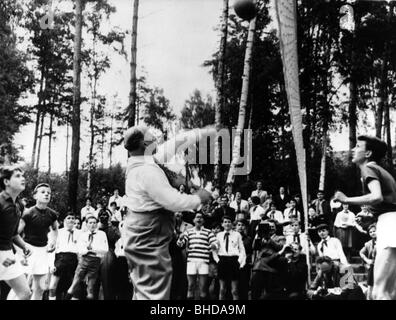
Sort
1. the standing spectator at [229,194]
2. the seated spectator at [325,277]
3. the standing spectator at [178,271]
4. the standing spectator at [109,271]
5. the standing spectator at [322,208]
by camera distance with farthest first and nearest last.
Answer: the standing spectator at [322,208]
the standing spectator at [229,194]
the standing spectator at [109,271]
the standing spectator at [178,271]
the seated spectator at [325,277]

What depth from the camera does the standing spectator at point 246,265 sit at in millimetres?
10346

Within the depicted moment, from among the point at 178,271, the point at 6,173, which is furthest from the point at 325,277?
the point at 6,173

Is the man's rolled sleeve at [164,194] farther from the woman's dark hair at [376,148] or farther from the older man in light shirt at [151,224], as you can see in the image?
the woman's dark hair at [376,148]

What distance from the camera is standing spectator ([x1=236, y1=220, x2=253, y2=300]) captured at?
1035cm

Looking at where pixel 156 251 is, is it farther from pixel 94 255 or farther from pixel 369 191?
pixel 94 255

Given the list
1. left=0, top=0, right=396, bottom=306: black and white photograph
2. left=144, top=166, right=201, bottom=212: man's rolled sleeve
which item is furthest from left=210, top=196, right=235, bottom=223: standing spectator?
left=144, top=166, right=201, bottom=212: man's rolled sleeve

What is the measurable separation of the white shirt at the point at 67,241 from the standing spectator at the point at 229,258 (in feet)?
9.01

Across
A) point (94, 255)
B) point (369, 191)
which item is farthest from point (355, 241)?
point (369, 191)

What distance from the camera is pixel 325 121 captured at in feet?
72.2

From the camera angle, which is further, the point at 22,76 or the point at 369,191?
the point at 22,76

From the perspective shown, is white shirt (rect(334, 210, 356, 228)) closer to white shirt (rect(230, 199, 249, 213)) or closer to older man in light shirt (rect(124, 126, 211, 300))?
white shirt (rect(230, 199, 249, 213))

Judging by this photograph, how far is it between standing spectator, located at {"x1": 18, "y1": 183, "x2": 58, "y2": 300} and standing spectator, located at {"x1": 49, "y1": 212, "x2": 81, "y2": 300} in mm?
1502

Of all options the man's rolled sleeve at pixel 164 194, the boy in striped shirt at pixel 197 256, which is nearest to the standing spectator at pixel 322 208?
the boy in striped shirt at pixel 197 256
